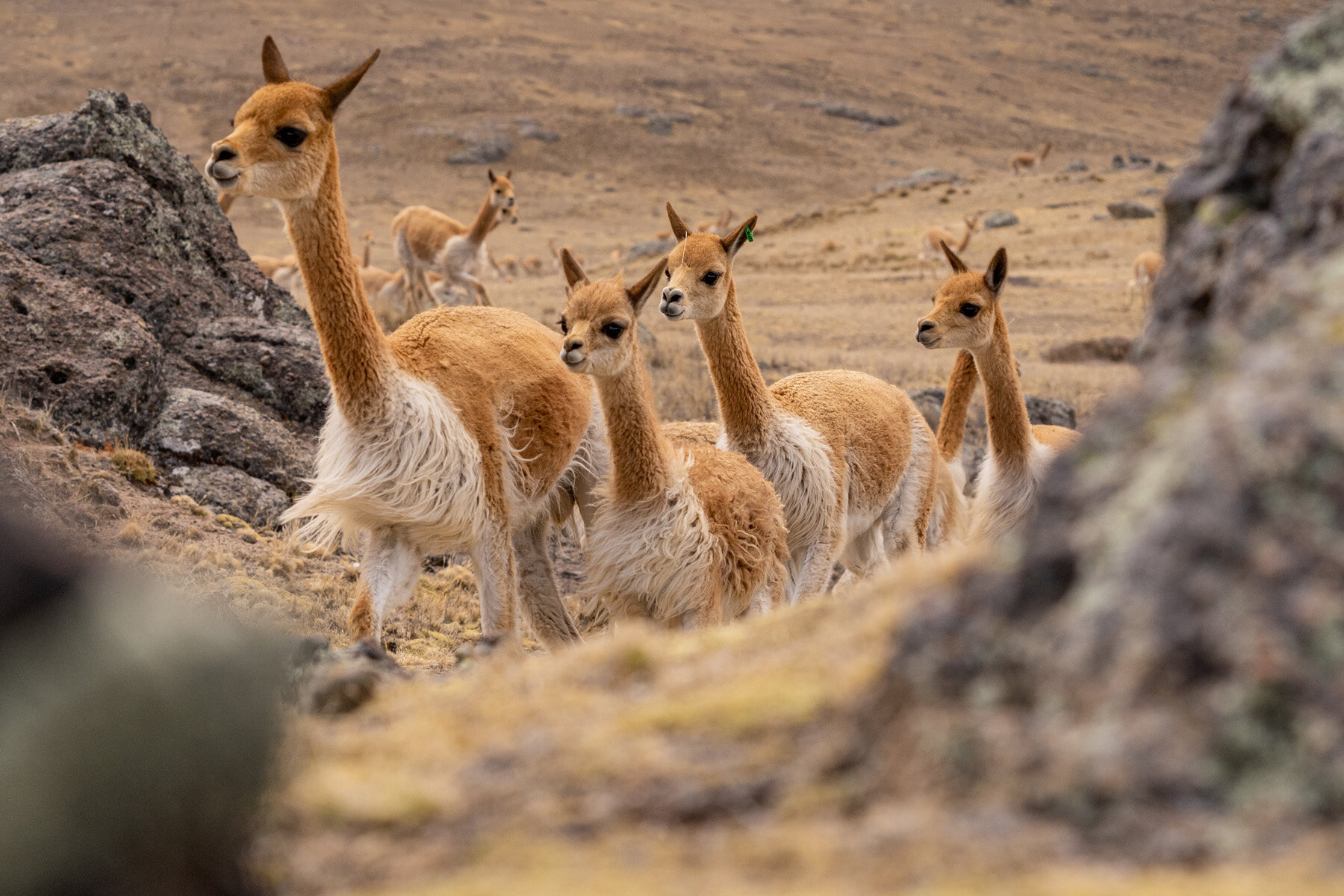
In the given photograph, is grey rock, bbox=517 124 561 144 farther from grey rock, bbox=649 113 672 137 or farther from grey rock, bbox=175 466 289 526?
grey rock, bbox=175 466 289 526

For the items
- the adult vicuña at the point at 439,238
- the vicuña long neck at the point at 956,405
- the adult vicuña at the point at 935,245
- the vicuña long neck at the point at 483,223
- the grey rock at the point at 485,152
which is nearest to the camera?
the vicuña long neck at the point at 956,405

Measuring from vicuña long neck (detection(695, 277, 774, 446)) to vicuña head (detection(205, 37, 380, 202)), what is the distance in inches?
93.8

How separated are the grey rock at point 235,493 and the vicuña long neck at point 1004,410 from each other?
4272mm

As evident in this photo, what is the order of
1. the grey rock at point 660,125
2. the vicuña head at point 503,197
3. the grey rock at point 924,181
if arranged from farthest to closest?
the grey rock at point 660,125 < the grey rock at point 924,181 < the vicuña head at point 503,197

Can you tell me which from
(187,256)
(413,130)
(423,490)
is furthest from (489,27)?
(423,490)

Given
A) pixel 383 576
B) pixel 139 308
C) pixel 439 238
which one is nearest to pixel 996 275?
pixel 383 576

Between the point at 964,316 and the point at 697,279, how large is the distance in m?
1.52

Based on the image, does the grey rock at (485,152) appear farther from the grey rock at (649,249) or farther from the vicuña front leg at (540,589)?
the vicuña front leg at (540,589)

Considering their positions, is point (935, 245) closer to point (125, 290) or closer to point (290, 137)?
point (125, 290)

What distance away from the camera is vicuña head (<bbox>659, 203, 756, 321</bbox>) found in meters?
6.41

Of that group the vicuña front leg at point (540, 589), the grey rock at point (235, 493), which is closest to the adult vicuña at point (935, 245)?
the grey rock at point (235, 493)

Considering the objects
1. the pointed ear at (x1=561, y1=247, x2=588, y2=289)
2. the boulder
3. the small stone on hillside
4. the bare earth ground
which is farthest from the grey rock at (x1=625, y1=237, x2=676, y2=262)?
the pointed ear at (x1=561, y1=247, x2=588, y2=289)

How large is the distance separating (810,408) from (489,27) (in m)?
67.4

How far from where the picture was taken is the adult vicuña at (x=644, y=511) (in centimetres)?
509
